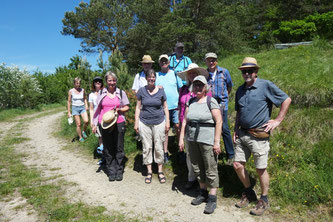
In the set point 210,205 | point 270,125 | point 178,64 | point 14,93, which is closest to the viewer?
point 270,125

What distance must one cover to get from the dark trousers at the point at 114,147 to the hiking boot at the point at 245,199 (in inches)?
96.9

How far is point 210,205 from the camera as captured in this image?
3348 millimetres

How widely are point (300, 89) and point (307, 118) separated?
88cm

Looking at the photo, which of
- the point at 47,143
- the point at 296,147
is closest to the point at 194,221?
the point at 296,147

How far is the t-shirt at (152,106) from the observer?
13.7 ft

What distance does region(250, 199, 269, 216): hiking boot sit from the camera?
317cm

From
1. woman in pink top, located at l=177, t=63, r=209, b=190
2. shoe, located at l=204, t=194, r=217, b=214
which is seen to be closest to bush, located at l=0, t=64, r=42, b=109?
woman in pink top, located at l=177, t=63, r=209, b=190

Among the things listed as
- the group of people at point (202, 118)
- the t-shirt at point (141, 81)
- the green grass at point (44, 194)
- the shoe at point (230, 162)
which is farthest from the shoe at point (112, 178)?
the shoe at point (230, 162)

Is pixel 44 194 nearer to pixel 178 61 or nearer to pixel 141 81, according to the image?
pixel 141 81

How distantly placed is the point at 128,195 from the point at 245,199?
1978 millimetres

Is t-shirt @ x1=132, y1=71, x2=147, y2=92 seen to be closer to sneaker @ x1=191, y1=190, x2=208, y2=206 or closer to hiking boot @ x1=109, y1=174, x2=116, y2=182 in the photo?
hiking boot @ x1=109, y1=174, x2=116, y2=182

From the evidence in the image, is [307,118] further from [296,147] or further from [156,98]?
[156,98]

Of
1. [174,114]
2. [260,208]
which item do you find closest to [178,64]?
[174,114]

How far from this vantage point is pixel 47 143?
784cm
